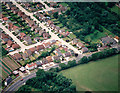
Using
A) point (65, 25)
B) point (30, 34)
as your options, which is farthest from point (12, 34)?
point (65, 25)

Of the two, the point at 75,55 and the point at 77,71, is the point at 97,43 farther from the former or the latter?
the point at 77,71

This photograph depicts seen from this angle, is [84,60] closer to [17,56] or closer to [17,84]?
[17,56]

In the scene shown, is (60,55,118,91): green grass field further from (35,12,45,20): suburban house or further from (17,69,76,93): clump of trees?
(35,12,45,20): suburban house

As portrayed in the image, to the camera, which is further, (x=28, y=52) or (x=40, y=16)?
(x=40, y=16)

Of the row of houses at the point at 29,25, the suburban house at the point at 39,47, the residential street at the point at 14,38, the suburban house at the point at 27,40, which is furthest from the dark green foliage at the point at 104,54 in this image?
the residential street at the point at 14,38

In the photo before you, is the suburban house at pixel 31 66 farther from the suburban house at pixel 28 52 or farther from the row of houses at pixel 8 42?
the row of houses at pixel 8 42

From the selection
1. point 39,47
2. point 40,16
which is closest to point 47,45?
point 39,47
